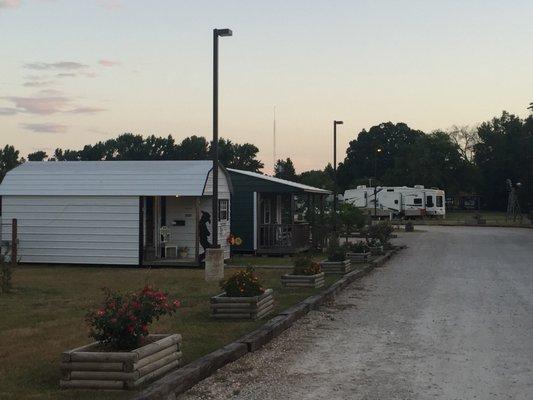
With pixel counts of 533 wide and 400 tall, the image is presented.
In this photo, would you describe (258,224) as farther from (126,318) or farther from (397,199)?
(397,199)

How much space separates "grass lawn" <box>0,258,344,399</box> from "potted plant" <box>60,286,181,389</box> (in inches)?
7.1

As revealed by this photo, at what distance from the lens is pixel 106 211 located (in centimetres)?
2109

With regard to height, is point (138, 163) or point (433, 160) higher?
point (433, 160)

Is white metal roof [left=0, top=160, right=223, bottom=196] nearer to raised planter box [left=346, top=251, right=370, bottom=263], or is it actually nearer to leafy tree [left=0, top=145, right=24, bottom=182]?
raised planter box [left=346, top=251, right=370, bottom=263]

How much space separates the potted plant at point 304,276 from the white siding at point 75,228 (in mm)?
7234

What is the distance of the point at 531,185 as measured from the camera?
6625 centimetres

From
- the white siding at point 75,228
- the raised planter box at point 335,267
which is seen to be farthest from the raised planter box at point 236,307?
the white siding at point 75,228

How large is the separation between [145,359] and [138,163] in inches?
659

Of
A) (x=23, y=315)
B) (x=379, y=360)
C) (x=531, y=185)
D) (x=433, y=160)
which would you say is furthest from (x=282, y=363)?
(x=433, y=160)

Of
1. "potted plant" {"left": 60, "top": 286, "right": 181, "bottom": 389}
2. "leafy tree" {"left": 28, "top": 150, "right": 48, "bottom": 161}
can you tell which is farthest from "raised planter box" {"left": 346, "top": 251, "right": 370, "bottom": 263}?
"leafy tree" {"left": 28, "top": 150, "right": 48, "bottom": 161}

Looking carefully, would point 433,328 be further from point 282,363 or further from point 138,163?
point 138,163

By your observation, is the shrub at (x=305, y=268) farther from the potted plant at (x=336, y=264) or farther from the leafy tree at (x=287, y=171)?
the leafy tree at (x=287, y=171)

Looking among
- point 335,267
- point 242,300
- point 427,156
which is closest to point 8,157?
point 427,156

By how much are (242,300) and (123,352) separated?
4.25 m
